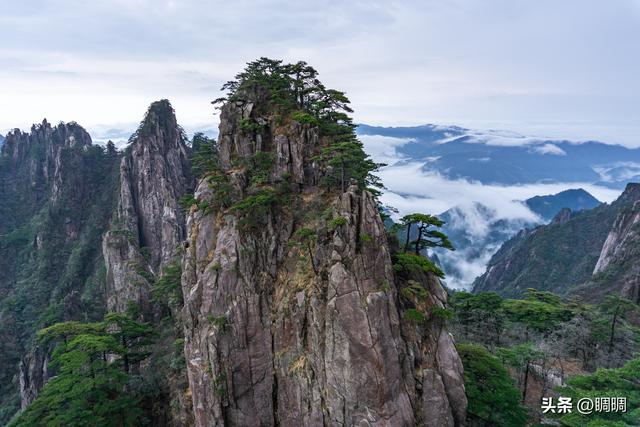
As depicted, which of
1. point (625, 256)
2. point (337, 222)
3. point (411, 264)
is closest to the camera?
point (337, 222)

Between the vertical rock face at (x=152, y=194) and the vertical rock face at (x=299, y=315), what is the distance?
4365 cm

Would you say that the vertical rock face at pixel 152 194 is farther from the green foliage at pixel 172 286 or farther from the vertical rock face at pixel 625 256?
the vertical rock face at pixel 625 256

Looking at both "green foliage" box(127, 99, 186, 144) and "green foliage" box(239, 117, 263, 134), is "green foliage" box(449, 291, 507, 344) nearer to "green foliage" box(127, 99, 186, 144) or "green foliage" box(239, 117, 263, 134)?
"green foliage" box(239, 117, 263, 134)

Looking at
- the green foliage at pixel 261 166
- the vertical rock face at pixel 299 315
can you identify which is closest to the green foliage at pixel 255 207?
the vertical rock face at pixel 299 315

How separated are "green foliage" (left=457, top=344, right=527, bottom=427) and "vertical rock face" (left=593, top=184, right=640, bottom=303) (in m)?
47.8

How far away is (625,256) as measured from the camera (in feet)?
279

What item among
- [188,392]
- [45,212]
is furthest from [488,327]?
[45,212]

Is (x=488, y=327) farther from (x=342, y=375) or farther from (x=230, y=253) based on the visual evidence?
(x=230, y=253)

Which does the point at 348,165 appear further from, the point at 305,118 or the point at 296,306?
the point at 296,306

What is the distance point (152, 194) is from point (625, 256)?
108 metres

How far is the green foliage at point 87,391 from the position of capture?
3028cm

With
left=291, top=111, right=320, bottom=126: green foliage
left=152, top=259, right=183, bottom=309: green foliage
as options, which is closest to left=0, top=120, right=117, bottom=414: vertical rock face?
left=152, top=259, right=183, bottom=309: green foliage

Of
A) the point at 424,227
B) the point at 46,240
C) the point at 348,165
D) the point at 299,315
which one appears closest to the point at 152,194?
the point at 46,240

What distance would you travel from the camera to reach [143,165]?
7662 cm
